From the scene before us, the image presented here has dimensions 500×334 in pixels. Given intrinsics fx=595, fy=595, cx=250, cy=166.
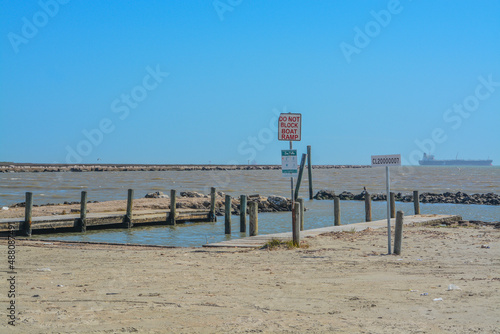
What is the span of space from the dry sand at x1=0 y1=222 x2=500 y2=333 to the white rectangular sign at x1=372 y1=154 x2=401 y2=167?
1.98 meters

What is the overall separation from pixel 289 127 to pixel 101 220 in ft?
41.8

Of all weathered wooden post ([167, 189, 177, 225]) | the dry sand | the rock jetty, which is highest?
the rock jetty

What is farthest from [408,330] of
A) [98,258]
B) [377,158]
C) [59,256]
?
[59,256]

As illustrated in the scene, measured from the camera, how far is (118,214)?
82.2ft

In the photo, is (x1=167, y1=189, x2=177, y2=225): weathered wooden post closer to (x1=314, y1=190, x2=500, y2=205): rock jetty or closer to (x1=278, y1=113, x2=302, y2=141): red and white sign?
(x1=278, y1=113, x2=302, y2=141): red and white sign

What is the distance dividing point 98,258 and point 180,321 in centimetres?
649

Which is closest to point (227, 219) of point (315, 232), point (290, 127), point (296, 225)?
point (315, 232)

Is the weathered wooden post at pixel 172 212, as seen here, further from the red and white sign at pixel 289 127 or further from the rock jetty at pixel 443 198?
the rock jetty at pixel 443 198

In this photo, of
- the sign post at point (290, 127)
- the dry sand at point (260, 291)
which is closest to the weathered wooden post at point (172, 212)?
the dry sand at point (260, 291)

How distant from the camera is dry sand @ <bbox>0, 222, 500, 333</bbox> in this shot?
664 centimetres

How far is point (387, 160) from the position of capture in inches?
504

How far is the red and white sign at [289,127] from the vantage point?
13.5 m

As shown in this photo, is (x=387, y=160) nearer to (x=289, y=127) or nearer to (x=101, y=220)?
(x=289, y=127)

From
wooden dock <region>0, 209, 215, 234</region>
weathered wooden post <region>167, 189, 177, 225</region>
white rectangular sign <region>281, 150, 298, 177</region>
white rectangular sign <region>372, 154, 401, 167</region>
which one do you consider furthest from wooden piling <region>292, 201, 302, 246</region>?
weathered wooden post <region>167, 189, 177, 225</region>
